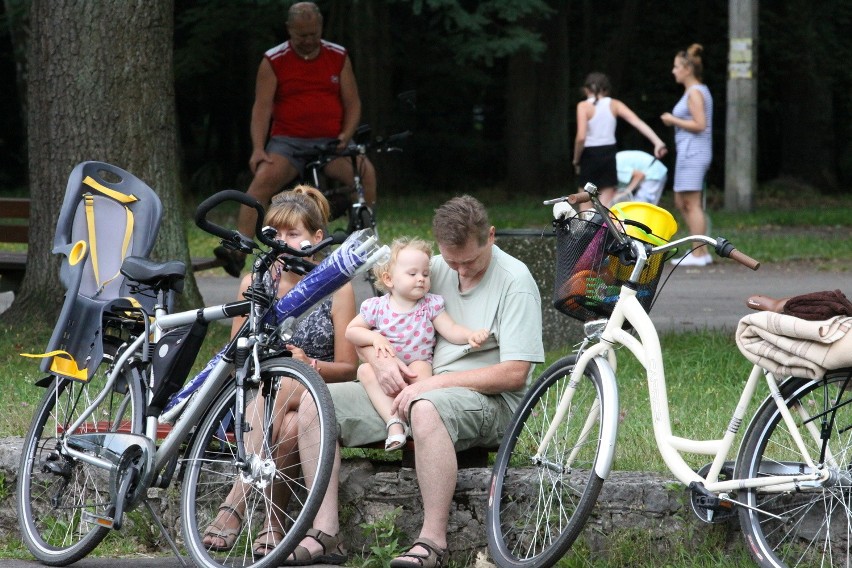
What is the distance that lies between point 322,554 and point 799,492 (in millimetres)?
1647

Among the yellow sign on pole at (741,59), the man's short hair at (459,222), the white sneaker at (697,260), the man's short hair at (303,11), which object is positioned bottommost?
the white sneaker at (697,260)

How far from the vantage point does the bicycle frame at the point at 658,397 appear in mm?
4180

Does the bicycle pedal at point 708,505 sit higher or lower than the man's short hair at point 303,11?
lower

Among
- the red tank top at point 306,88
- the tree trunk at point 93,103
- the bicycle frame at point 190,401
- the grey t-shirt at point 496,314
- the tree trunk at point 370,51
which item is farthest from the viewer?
the tree trunk at point 370,51

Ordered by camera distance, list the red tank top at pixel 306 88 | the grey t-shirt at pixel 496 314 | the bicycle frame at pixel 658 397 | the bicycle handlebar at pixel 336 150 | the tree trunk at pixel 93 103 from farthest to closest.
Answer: the red tank top at pixel 306 88, the bicycle handlebar at pixel 336 150, the tree trunk at pixel 93 103, the grey t-shirt at pixel 496 314, the bicycle frame at pixel 658 397

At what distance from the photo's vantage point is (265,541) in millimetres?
4656

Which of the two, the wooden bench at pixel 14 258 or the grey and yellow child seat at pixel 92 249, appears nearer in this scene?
the grey and yellow child seat at pixel 92 249

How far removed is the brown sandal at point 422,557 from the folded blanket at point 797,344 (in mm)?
Answer: 1244

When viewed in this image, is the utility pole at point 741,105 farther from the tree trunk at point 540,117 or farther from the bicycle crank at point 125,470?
the bicycle crank at point 125,470

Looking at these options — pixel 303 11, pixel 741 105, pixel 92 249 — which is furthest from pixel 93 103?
pixel 741 105

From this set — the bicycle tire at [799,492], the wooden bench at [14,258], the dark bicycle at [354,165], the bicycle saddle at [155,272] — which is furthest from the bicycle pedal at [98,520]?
the dark bicycle at [354,165]

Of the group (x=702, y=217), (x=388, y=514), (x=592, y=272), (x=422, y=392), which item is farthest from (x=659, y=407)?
(x=702, y=217)

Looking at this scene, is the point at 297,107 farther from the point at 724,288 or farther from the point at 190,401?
the point at 190,401

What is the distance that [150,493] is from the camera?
5414mm
